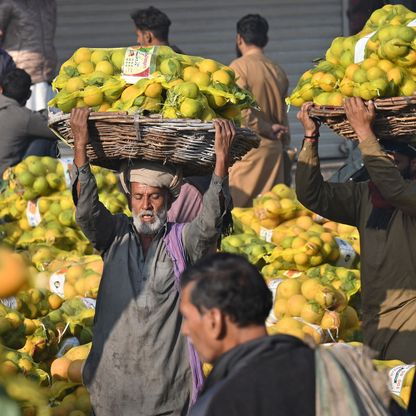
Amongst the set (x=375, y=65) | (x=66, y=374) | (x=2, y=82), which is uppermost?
(x=375, y=65)

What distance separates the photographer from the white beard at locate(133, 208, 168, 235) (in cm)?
569

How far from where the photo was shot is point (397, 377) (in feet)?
18.9

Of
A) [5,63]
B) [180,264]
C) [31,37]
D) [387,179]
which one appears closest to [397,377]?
[387,179]

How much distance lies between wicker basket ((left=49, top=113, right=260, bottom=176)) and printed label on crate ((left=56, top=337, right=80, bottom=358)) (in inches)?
60.4

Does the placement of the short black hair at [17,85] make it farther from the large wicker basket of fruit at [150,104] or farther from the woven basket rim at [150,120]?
the woven basket rim at [150,120]

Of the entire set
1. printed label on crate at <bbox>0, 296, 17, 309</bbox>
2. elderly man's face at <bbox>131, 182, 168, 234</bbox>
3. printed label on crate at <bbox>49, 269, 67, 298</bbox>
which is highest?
elderly man's face at <bbox>131, 182, 168, 234</bbox>

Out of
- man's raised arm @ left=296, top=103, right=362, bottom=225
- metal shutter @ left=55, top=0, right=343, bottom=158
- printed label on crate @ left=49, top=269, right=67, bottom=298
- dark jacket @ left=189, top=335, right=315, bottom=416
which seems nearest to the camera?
dark jacket @ left=189, top=335, right=315, bottom=416

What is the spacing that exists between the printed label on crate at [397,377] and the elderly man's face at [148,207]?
1.23 m

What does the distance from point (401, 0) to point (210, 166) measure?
573cm

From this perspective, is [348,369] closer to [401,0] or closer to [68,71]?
[68,71]

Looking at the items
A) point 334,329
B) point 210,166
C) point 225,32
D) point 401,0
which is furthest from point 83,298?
point 225,32

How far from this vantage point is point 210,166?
584cm

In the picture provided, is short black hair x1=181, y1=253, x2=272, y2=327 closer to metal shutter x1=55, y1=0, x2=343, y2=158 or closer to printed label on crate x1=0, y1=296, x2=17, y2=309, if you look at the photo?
printed label on crate x1=0, y1=296, x2=17, y2=309

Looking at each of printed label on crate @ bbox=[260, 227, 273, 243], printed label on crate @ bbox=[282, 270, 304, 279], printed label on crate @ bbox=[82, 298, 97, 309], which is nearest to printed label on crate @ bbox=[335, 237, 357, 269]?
printed label on crate @ bbox=[282, 270, 304, 279]
